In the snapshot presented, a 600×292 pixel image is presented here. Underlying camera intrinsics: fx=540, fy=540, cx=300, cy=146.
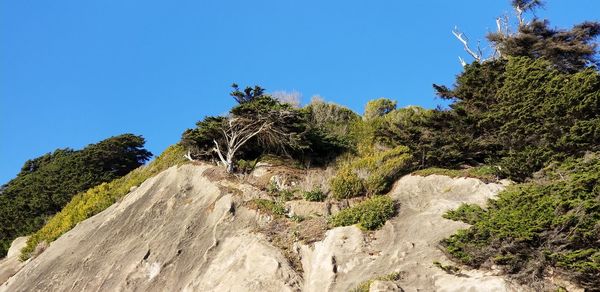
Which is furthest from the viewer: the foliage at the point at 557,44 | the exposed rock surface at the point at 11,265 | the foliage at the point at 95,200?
the foliage at the point at 95,200

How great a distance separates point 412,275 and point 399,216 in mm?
2998

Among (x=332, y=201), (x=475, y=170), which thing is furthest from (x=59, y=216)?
(x=475, y=170)

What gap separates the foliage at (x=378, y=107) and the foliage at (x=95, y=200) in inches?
361

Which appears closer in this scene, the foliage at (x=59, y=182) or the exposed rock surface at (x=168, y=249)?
the exposed rock surface at (x=168, y=249)

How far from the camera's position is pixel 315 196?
16.9 m

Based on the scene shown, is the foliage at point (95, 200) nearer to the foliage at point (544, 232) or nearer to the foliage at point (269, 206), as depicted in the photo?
the foliage at point (269, 206)

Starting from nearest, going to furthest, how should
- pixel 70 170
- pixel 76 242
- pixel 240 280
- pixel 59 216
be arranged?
pixel 240 280
pixel 76 242
pixel 59 216
pixel 70 170

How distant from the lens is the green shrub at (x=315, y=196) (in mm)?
16828

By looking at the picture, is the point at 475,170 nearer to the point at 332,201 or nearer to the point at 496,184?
the point at 496,184

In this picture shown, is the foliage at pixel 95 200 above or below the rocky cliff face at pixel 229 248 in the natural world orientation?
above

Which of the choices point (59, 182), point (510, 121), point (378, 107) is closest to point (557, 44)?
point (510, 121)

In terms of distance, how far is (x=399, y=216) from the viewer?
14.4 m

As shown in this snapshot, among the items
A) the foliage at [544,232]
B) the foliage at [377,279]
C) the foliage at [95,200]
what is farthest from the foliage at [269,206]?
the foliage at [544,232]

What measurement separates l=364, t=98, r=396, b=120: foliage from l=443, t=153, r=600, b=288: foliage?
48.0ft
